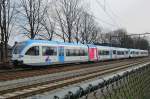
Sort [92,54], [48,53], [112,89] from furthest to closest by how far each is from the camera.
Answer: [92,54] → [48,53] → [112,89]

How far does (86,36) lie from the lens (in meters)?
79.6

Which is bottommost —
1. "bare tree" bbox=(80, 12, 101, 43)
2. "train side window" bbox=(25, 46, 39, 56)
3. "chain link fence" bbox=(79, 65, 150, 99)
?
"chain link fence" bbox=(79, 65, 150, 99)

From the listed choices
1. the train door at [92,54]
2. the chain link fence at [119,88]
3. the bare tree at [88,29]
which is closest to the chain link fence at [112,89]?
the chain link fence at [119,88]

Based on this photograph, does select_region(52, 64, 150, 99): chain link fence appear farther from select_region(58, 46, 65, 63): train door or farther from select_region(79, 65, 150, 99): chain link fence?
select_region(58, 46, 65, 63): train door

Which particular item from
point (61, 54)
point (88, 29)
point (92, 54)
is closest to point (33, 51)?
point (61, 54)

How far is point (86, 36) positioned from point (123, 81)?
7584 centimetres

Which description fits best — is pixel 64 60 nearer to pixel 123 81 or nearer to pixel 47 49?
pixel 47 49

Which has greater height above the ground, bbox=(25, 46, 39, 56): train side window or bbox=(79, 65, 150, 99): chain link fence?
bbox=(25, 46, 39, 56): train side window

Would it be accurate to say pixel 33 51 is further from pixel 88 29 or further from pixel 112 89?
pixel 88 29

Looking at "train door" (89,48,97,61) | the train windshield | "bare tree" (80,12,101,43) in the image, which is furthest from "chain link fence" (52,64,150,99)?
"bare tree" (80,12,101,43)

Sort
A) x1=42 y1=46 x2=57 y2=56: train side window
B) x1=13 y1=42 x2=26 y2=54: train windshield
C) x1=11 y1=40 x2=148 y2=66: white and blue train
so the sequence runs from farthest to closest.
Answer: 1. x1=42 y1=46 x2=57 y2=56: train side window
2. x1=13 y1=42 x2=26 y2=54: train windshield
3. x1=11 y1=40 x2=148 y2=66: white and blue train

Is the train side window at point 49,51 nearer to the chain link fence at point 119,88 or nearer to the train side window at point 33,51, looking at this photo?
the train side window at point 33,51

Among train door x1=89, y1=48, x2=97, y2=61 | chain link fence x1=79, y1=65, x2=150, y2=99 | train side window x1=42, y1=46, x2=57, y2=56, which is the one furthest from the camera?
train door x1=89, y1=48, x2=97, y2=61

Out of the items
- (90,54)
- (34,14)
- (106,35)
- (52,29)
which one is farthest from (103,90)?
(106,35)
